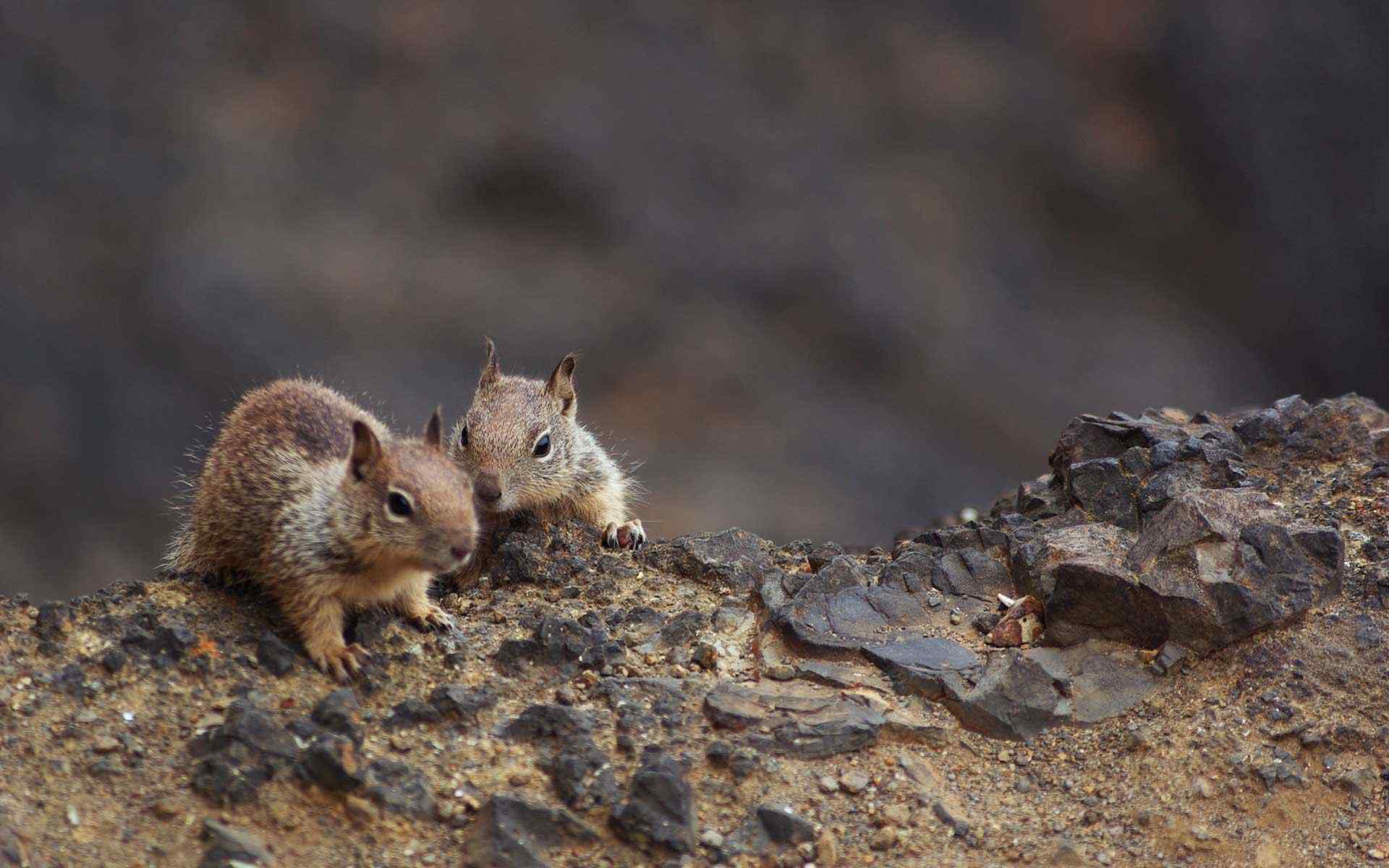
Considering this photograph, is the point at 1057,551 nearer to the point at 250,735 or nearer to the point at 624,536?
the point at 624,536

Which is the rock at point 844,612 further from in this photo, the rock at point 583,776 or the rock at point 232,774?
the rock at point 232,774

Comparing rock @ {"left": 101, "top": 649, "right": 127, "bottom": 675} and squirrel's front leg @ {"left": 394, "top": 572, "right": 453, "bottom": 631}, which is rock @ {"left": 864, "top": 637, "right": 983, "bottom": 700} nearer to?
squirrel's front leg @ {"left": 394, "top": 572, "right": 453, "bottom": 631}

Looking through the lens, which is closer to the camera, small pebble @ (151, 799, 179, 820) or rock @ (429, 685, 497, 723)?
small pebble @ (151, 799, 179, 820)

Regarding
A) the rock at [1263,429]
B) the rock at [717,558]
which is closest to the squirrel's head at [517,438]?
Answer: the rock at [717,558]

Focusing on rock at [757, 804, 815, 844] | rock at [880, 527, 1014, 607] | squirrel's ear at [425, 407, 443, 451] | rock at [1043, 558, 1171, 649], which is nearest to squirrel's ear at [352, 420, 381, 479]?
squirrel's ear at [425, 407, 443, 451]

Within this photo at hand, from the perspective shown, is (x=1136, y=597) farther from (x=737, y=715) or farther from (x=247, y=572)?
(x=247, y=572)

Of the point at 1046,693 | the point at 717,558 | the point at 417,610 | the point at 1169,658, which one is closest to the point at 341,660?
the point at 417,610

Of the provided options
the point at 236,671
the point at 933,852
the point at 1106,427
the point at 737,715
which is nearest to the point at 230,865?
the point at 236,671
